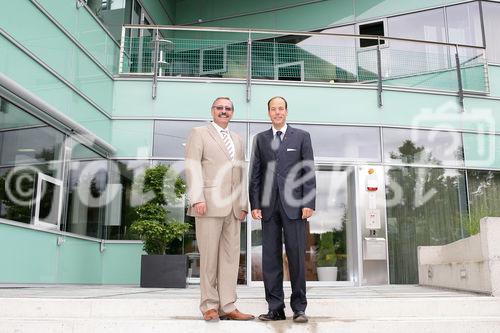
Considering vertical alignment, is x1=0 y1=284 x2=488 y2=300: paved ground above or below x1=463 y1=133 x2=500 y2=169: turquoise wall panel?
below

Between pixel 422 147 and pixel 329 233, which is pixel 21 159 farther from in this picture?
pixel 422 147

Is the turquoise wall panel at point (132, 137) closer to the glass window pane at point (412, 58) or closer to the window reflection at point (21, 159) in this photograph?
the window reflection at point (21, 159)

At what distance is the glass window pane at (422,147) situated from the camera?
9.80m

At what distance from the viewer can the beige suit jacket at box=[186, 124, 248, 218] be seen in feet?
12.3

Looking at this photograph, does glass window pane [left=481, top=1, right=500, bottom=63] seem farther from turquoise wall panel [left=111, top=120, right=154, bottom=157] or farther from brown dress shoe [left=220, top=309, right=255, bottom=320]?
brown dress shoe [left=220, top=309, right=255, bottom=320]

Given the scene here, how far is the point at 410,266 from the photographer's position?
9.20 meters

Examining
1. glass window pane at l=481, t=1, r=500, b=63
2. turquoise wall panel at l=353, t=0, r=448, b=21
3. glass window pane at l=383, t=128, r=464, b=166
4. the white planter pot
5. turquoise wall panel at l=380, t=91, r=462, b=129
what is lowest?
the white planter pot

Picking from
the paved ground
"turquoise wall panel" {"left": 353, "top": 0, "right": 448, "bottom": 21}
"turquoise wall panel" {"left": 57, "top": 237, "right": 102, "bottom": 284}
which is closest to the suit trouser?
the paved ground

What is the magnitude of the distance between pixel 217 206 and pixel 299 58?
6569 millimetres

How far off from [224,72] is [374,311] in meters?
6.53

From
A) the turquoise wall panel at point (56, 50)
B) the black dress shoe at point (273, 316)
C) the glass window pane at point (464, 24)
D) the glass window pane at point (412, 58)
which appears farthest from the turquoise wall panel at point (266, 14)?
the black dress shoe at point (273, 316)

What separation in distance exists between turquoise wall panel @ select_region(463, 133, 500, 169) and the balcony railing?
0.82 metres

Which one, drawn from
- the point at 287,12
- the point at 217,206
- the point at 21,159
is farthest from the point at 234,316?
the point at 287,12

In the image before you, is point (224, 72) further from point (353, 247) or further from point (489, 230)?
point (489, 230)
